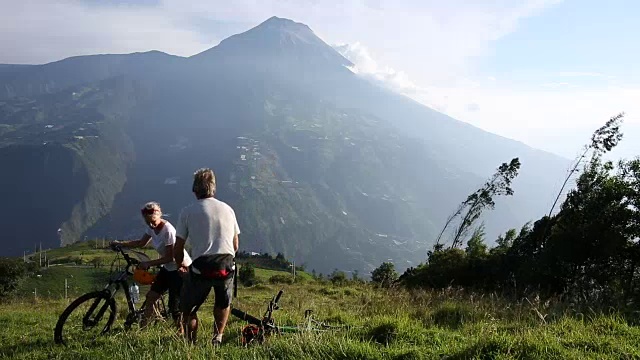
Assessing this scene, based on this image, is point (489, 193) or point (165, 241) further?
point (489, 193)

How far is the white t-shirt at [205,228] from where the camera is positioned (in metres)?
4.95

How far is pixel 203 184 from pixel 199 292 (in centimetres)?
120

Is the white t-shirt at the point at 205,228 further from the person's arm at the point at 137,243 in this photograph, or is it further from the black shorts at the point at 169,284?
the person's arm at the point at 137,243

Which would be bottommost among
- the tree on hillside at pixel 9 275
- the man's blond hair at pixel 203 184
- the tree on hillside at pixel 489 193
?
the tree on hillside at pixel 9 275

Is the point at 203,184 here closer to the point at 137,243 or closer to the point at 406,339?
the point at 137,243

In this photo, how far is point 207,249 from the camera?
4.93 metres

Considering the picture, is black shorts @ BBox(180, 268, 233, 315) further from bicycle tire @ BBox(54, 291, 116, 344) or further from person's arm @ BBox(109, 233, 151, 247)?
person's arm @ BBox(109, 233, 151, 247)

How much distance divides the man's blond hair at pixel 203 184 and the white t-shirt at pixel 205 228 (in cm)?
7

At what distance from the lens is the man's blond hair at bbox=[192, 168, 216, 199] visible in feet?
16.7

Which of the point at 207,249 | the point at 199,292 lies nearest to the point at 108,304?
the point at 199,292

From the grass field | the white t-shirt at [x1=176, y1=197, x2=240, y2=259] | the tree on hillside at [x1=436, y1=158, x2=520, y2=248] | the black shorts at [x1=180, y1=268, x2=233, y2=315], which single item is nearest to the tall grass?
the grass field

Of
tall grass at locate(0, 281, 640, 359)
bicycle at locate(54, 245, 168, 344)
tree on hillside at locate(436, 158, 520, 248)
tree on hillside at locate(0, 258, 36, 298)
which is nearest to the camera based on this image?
tall grass at locate(0, 281, 640, 359)

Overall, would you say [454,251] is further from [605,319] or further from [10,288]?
[10,288]

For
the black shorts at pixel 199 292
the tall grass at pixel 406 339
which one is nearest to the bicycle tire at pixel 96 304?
the tall grass at pixel 406 339
